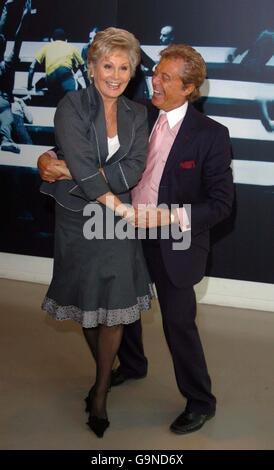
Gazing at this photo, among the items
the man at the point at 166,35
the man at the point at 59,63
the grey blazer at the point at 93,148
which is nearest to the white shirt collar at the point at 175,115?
the grey blazer at the point at 93,148

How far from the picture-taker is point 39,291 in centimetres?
515

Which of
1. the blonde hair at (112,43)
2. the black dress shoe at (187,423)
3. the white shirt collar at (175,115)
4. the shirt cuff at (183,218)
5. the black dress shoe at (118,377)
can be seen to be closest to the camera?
the blonde hair at (112,43)

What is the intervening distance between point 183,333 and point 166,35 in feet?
8.41

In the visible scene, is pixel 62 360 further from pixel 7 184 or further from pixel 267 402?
pixel 7 184

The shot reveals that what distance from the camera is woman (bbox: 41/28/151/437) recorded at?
2758 millimetres

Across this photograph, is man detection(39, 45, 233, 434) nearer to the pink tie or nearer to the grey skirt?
the pink tie

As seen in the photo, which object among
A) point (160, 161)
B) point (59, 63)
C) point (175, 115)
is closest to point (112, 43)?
point (175, 115)

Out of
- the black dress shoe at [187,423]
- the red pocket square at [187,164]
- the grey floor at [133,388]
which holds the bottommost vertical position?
the grey floor at [133,388]

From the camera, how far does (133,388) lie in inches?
139

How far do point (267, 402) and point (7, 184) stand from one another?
2823 mm

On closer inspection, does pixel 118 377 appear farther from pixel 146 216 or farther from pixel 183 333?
pixel 146 216

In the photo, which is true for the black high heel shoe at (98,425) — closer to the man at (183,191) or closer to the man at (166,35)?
the man at (183,191)

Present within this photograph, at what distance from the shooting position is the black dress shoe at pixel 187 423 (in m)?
3.07
